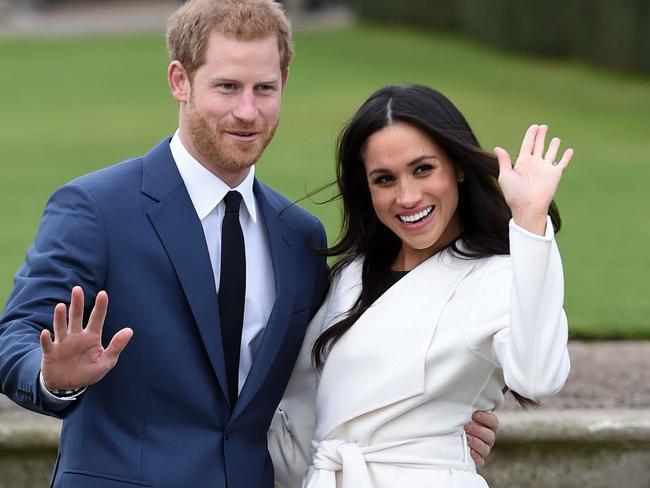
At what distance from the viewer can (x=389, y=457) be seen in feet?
11.9

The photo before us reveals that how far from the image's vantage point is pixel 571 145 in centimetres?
1414

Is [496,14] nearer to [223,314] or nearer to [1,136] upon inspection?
[1,136]

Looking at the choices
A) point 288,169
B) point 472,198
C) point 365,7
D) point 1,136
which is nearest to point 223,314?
point 472,198

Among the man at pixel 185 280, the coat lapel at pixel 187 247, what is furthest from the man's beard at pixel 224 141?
the coat lapel at pixel 187 247

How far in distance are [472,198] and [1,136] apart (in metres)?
12.3

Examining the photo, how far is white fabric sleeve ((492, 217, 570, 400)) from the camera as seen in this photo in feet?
10.7

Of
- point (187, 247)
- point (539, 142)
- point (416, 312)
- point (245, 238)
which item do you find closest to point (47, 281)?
point (187, 247)

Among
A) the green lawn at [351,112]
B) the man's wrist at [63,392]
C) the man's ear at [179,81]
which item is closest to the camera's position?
the man's wrist at [63,392]

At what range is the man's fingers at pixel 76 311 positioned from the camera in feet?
9.82

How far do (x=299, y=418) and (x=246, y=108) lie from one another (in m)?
0.96

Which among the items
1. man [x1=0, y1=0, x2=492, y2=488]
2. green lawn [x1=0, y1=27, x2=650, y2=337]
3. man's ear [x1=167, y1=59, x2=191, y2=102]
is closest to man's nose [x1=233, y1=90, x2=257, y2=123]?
man [x1=0, y1=0, x2=492, y2=488]

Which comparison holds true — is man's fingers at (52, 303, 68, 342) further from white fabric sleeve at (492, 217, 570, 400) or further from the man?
white fabric sleeve at (492, 217, 570, 400)

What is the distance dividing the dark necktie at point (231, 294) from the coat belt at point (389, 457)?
32cm

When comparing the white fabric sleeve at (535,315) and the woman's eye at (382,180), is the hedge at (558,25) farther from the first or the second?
the white fabric sleeve at (535,315)
